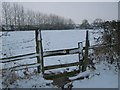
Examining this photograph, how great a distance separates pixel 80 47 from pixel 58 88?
6.82ft

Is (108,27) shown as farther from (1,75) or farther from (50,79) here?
(1,75)

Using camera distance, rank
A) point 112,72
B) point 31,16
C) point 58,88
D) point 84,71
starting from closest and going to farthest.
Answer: point 58,88
point 84,71
point 112,72
point 31,16

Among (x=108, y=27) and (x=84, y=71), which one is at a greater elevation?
(x=108, y=27)

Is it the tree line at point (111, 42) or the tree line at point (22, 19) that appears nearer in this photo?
the tree line at point (111, 42)

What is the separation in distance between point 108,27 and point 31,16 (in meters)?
85.9

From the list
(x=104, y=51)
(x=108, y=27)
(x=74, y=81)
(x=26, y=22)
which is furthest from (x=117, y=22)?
(x=26, y=22)

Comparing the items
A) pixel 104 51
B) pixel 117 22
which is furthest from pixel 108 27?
pixel 104 51

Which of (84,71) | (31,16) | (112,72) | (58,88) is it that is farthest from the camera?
(31,16)

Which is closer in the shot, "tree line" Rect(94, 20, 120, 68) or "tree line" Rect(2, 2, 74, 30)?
"tree line" Rect(94, 20, 120, 68)

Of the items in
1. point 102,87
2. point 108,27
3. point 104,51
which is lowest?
point 102,87

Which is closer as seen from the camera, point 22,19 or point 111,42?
point 111,42

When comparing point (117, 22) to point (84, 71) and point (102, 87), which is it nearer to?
point (84, 71)

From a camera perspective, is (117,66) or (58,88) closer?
(58,88)

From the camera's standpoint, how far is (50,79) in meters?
7.78
